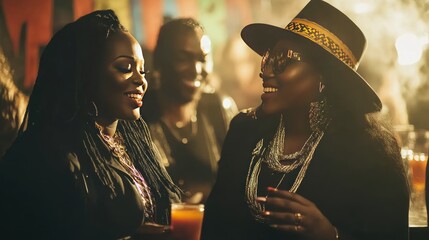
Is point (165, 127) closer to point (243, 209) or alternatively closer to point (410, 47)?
point (243, 209)

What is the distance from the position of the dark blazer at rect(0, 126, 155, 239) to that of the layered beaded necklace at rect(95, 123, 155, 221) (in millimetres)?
270

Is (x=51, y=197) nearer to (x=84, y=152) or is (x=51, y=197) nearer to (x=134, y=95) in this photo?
(x=84, y=152)

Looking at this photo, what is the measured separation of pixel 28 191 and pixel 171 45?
279cm

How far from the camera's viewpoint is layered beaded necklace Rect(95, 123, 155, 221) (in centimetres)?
354

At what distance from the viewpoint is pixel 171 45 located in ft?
18.5

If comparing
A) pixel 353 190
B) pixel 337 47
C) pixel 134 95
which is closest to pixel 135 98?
pixel 134 95

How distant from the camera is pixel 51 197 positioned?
10.3ft

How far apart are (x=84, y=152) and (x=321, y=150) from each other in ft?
4.47

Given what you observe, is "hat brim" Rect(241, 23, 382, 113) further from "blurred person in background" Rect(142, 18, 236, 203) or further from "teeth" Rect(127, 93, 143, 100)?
"blurred person in background" Rect(142, 18, 236, 203)

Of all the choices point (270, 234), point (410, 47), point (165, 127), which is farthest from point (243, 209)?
point (410, 47)

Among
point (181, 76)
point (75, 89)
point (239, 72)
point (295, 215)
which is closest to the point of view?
point (295, 215)

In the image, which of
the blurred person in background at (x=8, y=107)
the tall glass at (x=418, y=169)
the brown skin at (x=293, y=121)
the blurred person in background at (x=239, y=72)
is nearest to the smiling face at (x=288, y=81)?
the brown skin at (x=293, y=121)

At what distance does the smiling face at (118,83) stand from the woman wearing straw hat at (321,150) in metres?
0.76

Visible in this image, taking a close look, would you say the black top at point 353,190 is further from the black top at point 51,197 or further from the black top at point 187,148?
the black top at point 187,148
